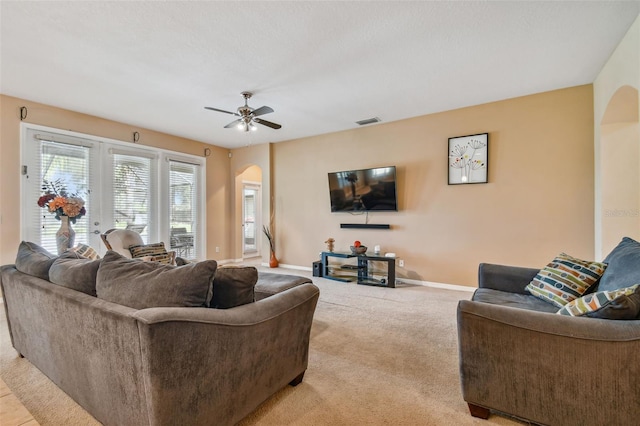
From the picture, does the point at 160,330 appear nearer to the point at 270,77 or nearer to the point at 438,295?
the point at 270,77

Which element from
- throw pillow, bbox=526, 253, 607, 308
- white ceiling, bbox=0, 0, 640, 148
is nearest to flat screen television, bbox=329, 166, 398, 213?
white ceiling, bbox=0, 0, 640, 148

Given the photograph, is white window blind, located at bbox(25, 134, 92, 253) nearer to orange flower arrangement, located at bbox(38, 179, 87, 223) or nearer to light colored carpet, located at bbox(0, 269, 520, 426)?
orange flower arrangement, located at bbox(38, 179, 87, 223)

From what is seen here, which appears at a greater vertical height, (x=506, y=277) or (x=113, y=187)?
(x=113, y=187)

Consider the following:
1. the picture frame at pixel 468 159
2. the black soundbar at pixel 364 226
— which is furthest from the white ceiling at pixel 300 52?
the black soundbar at pixel 364 226

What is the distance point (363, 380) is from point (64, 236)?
Answer: 3.69 m

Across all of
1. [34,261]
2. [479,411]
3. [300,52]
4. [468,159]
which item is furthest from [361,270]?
[34,261]

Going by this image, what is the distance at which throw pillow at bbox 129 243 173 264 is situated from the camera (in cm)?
362

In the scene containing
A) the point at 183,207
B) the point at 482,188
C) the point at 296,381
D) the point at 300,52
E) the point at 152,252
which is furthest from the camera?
the point at 183,207

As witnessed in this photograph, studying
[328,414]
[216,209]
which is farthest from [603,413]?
[216,209]

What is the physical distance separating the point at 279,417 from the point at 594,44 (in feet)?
13.3

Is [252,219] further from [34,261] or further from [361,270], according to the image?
[34,261]

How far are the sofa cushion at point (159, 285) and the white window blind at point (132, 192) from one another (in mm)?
4137

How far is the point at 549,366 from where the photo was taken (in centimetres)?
138

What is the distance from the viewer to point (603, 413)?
4.30 ft
